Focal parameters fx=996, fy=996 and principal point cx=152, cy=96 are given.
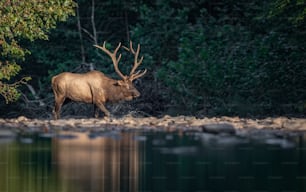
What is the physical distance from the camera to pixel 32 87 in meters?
31.3

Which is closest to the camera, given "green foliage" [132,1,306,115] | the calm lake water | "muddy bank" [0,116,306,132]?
the calm lake water

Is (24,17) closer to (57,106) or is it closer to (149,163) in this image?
(57,106)

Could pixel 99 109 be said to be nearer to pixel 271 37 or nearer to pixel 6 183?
pixel 271 37

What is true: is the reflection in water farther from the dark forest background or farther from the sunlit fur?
the dark forest background

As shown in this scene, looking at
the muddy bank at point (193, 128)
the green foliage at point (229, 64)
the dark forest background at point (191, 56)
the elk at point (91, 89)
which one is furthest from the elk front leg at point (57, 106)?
the green foliage at point (229, 64)

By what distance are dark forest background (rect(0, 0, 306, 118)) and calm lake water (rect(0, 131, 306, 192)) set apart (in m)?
6.73

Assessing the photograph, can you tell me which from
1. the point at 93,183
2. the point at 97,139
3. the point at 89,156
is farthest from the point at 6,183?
the point at 97,139

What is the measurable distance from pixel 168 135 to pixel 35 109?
33.4ft

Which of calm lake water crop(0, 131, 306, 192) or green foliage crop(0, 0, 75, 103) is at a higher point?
green foliage crop(0, 0, 75, 103)

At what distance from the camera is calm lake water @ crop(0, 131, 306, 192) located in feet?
44.5

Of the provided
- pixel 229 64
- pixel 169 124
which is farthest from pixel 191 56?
pixel 169 124

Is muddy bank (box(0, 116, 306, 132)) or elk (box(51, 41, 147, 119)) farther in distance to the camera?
elk (box(51, 41, 147, 119))

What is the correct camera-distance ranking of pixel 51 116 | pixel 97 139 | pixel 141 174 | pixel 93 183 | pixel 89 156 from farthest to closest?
pixel 51 116 → pixel 97 139 → pixel 89 156 → pixel 141 174 → pixel 93 183

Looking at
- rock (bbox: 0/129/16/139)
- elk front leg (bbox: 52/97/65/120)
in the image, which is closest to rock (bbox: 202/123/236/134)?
rock (bbox: 0/129/16/139)
